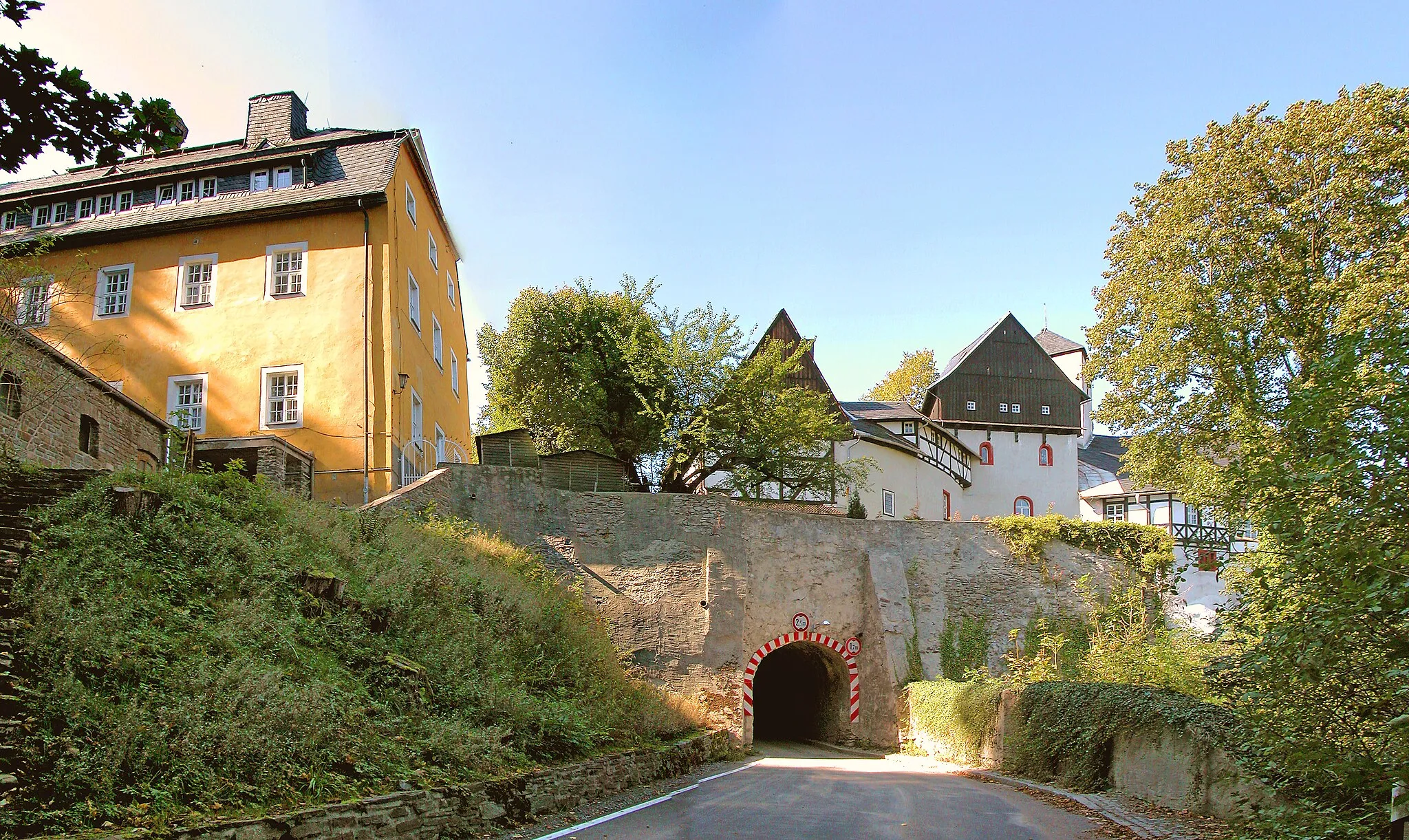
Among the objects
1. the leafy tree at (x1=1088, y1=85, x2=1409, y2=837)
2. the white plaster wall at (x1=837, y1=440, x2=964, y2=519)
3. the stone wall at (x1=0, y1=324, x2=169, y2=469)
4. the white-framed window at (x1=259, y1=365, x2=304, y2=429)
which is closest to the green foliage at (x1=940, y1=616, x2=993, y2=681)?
the leafy tree at (x1=1088, y1=85, x2=1409, y2=837)

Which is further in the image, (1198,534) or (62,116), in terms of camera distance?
(1198,534)

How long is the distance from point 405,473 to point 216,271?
6.11 meters

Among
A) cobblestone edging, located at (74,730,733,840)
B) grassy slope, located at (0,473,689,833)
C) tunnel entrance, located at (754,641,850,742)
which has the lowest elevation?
tunnel entrance, located at (754,641,850,742)

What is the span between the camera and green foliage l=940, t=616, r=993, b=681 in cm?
2705

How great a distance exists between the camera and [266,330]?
2362cm

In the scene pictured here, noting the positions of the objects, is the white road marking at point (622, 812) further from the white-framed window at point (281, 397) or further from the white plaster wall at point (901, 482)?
the white plaster wall at point (901, 482)

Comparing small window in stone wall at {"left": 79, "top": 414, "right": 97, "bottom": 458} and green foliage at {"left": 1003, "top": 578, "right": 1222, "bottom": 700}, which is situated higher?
small window in stone wall at {"left": 79, "top": 414, "right": 97, "bottom": 458}

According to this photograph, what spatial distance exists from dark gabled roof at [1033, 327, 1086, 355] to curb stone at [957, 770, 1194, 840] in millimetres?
46656

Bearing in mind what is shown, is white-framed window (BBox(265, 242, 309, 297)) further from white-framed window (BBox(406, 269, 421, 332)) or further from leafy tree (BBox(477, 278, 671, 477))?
leafy tree (BBox(477, 278, 671, 477))

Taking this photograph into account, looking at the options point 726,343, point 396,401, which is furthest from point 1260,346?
point 396,401

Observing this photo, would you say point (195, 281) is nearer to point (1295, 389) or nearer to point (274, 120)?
point (274, 120)

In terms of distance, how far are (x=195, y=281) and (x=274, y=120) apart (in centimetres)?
588

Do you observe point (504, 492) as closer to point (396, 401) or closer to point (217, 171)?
point (396, 401)

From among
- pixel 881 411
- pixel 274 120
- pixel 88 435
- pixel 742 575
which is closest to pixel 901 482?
pixel 881 411
